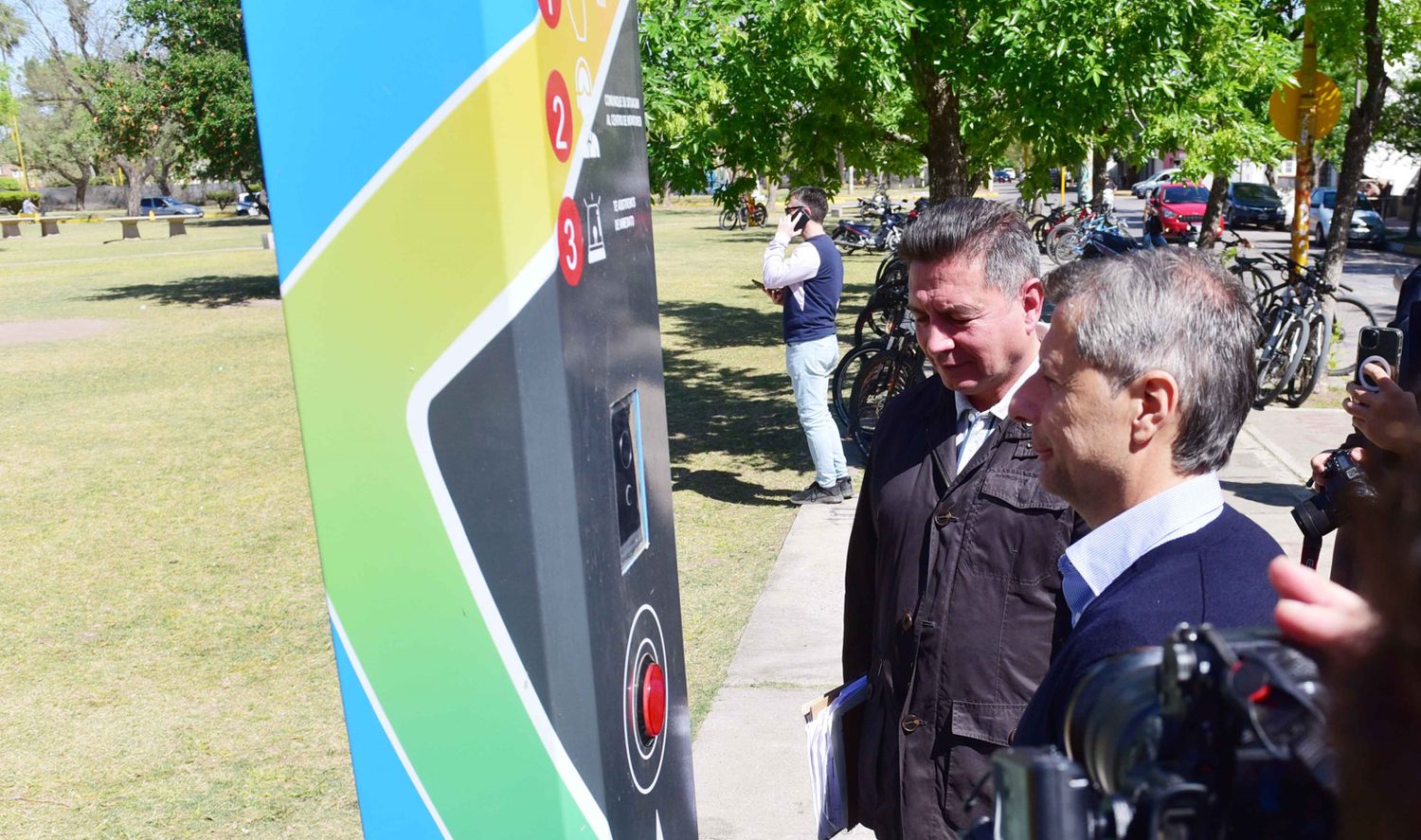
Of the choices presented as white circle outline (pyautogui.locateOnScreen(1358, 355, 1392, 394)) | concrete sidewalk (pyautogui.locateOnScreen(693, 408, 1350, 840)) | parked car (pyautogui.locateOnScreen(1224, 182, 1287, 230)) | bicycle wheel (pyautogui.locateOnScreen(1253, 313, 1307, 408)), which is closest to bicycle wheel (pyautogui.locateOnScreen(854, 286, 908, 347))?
concrete sidewalk (pyautogui.locateOnScreen(693, 408, 1350, 840))

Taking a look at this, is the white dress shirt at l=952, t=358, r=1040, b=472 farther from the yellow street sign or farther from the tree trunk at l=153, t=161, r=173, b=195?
the tree trunk at l=153, t=161, r=173, b=195

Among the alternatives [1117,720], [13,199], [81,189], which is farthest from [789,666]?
Result: [81,189]

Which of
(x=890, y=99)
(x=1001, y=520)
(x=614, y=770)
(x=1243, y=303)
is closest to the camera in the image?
(x=1243, y=303)

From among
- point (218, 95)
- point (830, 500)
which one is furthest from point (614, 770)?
point (218, 95)

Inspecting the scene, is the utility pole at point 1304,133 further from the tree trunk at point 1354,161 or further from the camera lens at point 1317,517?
the camera lens at point 1317,517

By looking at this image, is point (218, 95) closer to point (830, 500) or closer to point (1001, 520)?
point (830, 500)

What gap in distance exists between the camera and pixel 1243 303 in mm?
1826

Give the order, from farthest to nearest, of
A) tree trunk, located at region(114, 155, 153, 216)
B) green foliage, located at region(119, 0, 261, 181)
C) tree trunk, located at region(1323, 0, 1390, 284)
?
tree trunk, located at region(114, 155, 153, 216) < green foliage, located at region(119, 0, 261, 181) < tree trunk, located at region(1323, 0, 1390, 284)

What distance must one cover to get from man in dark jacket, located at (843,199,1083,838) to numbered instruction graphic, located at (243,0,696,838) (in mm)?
644

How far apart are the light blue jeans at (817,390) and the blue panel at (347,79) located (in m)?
5.95

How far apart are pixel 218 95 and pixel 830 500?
61.1ft

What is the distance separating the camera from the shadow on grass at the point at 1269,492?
24.6ft

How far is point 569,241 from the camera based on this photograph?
201 centimetres

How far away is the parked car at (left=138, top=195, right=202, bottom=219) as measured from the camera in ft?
227
